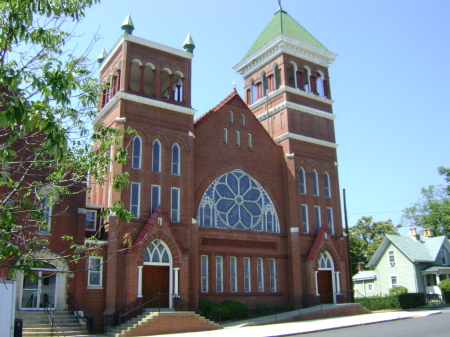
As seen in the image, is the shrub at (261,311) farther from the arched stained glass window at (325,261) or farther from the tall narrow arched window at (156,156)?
the tall narrow arched window at (156,156)

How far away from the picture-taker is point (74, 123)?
11.5 m

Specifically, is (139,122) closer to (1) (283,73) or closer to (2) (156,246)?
(2) (156,246)

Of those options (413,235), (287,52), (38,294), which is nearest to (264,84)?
(287,52)

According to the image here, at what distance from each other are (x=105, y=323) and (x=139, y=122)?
1112 centimetres

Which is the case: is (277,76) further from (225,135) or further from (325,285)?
(325,285)

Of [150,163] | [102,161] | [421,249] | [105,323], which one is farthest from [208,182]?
[421,249]

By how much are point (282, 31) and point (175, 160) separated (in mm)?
15057

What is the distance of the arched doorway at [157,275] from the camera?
26234 millimetres

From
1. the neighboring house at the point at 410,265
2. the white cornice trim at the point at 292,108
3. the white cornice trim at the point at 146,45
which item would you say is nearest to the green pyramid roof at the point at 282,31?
the white cornice trim at the point at 292,108

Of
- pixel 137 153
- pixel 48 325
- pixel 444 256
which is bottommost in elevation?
pixel 48 325

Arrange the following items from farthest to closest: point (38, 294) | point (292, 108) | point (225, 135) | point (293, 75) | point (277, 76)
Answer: point (277, 76) → point (293, 75) → point (292, 108) → point (225, 135) → point (38, 294)

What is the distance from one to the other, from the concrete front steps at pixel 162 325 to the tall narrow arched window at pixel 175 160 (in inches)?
337

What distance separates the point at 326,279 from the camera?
3347 cm

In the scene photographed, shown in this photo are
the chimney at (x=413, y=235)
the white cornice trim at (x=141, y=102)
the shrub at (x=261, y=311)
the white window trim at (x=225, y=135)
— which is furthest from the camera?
the chimney at (x=413, y=235)
